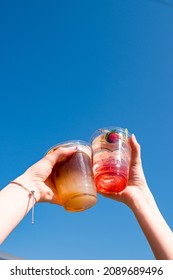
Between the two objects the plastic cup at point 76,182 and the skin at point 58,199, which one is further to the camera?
the plastic cup at point 76,182

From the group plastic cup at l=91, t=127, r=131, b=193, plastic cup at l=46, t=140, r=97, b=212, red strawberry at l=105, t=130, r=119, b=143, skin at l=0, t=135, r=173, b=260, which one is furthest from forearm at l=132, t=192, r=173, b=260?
red strawberry at l=105, t=130, r=119, b=143

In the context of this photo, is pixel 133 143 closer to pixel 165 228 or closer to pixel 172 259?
pixel 165 228

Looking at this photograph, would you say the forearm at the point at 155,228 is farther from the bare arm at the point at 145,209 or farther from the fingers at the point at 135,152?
the fingers at the point at 135,152

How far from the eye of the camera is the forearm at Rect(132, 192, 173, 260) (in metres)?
1.76

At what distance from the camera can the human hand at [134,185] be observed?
2111 mm

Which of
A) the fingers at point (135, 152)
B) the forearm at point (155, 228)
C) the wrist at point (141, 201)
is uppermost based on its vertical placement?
the fingers at point (135, 152)

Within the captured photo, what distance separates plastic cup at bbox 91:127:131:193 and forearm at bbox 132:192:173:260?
6.6 inches

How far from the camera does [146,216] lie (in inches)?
77.0

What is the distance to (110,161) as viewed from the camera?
203 cm

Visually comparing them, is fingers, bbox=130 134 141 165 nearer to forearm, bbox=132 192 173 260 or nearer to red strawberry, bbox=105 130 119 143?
red strawberry, bbox=105 130 119 143

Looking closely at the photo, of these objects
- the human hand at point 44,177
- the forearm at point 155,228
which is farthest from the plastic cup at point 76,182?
the forearm at point 155,228

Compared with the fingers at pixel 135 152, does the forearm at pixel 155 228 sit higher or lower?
lower

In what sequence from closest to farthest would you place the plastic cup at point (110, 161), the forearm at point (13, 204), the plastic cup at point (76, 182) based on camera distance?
the forearm at point (13, 204) → the plastic cup at point (76, 182) → the plastic cup at point (110, 161)

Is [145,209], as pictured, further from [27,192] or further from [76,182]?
[27,192]
